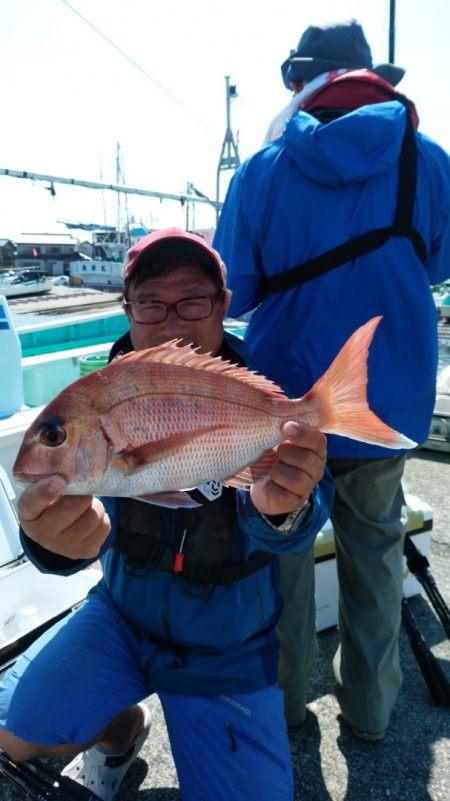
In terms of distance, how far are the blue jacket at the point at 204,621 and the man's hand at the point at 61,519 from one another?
277mm

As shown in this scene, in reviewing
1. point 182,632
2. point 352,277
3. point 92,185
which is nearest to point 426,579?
point 182,632

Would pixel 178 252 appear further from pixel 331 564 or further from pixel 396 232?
pixel 331 564

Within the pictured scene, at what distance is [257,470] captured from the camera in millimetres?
1275

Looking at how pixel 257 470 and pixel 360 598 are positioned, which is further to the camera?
pixel 360 598

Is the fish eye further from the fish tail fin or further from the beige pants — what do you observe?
the beige pants

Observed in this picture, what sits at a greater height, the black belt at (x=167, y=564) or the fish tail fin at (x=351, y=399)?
the fish tail fin at (x=351, y=399)

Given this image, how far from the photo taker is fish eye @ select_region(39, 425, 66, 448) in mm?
1065

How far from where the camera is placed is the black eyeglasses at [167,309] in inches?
62.6

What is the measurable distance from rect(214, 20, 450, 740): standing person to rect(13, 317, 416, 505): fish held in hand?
578mm

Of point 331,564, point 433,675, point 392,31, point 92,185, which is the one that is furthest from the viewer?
point 92,185

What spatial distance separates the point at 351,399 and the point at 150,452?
52 cm

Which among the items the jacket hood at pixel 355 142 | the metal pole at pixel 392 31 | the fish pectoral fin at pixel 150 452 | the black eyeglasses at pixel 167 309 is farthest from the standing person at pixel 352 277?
the metal pole at pixel 392 31

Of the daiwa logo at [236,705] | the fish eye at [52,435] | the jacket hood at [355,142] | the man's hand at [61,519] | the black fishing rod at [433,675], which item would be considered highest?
the jacket hood at [355,142]

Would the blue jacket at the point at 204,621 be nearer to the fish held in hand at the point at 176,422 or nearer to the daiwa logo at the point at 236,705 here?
the daiwa logo at the point at 236,705
